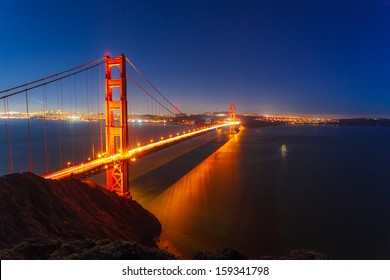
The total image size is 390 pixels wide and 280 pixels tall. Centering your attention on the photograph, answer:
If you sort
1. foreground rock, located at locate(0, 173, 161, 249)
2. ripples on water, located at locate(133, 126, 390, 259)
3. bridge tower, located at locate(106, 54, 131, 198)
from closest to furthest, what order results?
foreground rock, located at locate(0, 173, 161, 249) < ripples on water, located at locate(133, 126, 390, 259) < bridge tower, located at locate(106, 54, 131, 198)

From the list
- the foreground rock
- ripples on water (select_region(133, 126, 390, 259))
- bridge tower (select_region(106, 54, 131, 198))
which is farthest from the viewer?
bridge tower (select_region(106, 54, 131, 198))

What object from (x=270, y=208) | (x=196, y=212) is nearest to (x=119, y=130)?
(x=196, y=212)

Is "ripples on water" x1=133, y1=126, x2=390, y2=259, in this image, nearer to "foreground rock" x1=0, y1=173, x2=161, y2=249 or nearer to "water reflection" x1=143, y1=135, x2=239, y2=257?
"water reflection" x1=143, y1=135, x2=239, y2=257

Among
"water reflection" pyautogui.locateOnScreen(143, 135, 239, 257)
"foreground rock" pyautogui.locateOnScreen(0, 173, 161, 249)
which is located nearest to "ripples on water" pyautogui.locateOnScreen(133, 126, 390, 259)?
"water reflection" pyautogui.locateOnScreen(143, 135, 239, 257)

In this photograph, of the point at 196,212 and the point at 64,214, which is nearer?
the point at 64,214

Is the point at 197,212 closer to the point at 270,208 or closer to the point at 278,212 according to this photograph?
the point at 270,208

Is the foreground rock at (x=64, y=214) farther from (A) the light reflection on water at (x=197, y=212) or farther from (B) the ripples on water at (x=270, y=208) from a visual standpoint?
(B) the ripples on water at (x=270, y=208)

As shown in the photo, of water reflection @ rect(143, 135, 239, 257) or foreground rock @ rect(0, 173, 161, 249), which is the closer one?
foreground rock @ rect(0, 173, 161, 249)

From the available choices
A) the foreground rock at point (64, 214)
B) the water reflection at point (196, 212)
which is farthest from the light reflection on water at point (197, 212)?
the foreground rock at point (64, 214)
